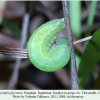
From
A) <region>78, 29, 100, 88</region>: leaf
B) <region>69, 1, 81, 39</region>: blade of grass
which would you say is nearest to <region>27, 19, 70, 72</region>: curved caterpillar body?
<region>78, 29, 100, 88</region>: leaf

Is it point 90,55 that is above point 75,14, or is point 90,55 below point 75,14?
below

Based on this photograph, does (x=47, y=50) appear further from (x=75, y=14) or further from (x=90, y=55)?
(x=75, y=14)

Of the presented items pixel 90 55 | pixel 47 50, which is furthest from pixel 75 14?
pixel 47 50

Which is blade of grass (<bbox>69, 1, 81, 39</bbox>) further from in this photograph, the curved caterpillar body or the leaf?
the curved caterpillar body

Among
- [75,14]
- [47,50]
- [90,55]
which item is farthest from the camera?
[75,14]

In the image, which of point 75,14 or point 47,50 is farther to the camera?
point 75,14

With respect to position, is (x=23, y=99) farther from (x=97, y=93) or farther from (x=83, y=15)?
(x=83, y=15)

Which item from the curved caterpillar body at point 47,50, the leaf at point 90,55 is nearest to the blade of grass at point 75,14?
the leaf at point 90,55

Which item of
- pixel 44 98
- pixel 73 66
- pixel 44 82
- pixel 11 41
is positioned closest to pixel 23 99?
pixel 44 98
